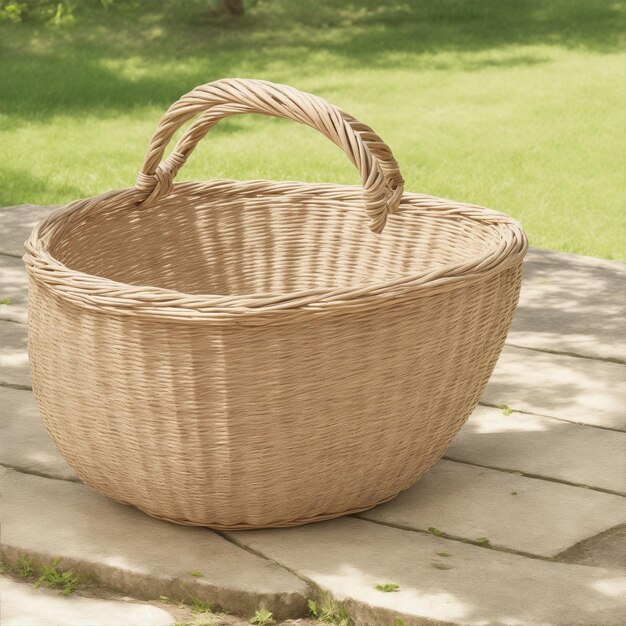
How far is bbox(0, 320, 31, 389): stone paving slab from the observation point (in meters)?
4.08

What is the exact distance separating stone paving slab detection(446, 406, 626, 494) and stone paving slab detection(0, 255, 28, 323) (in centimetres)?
197

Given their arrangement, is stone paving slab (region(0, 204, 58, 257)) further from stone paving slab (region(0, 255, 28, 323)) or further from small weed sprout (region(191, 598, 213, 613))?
small weed sprout (region(191, 598, 213, 613))

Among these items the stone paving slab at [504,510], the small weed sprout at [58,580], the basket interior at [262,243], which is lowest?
the stone paving slab at [504,510]

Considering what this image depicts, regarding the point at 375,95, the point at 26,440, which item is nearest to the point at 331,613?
the point at 26,440

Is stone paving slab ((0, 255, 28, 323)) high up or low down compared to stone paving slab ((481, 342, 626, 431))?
up

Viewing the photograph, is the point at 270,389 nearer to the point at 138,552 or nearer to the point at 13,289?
the point at 138,552

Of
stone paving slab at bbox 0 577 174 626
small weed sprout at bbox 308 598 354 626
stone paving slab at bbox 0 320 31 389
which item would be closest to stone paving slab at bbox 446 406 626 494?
small weed sprout at bbox 308 598 354 626

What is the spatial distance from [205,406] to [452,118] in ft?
25.4

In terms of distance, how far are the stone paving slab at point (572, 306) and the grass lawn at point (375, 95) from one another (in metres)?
0.97

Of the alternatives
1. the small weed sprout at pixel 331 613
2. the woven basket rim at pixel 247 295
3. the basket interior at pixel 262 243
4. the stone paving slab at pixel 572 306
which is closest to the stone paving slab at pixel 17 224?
the basket interior at pixel 262 243

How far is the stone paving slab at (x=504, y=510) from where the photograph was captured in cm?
303

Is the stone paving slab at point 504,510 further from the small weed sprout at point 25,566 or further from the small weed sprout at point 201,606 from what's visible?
the small weed sprout at point 25,566

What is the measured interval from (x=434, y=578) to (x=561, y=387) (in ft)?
4.79

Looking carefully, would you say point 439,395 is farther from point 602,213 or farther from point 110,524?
point 602,213
